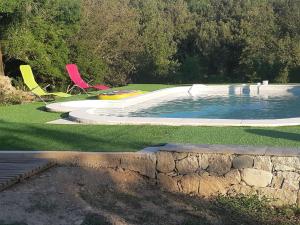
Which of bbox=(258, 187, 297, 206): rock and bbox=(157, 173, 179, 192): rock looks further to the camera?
bbox=(157, 173, 179, 192): rock

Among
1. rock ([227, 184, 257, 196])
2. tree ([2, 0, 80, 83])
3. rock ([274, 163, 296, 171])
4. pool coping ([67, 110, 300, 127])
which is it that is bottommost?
rock ([227, 184, 257, 196])

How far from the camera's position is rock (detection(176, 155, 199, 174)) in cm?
610

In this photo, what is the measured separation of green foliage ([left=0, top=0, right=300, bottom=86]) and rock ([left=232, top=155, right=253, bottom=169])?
10.8m

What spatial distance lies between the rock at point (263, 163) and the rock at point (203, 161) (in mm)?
599

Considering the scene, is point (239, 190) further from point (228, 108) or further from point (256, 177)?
point (228, 108)

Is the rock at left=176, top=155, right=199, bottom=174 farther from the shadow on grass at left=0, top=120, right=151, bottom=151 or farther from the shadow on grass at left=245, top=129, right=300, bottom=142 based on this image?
the shadow on grass at left=245, top=129, right=300, bottom=142

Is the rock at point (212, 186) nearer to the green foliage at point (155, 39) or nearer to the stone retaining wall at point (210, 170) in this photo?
the stone retaining wall at point (210, 170)

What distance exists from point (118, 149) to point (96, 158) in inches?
20.1

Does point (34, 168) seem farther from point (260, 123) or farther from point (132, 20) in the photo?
point (132, 20)

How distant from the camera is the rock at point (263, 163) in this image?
5887 mm

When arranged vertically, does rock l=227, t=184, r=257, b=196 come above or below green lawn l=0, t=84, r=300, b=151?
below

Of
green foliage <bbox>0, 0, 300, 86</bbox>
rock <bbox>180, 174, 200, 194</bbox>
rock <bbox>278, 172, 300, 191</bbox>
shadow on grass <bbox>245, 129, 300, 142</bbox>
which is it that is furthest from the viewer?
green foliage <bbox>0, 0, 300, 86</bbox>

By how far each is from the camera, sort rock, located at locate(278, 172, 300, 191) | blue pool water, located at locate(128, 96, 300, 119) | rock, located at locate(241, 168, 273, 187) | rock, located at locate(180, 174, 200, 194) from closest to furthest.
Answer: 1. rock, located at locate(278, 172, 300, 191)
2. rock, located at locate(241, 168, 273, 187)
3. rock, located at locate(180, 174, 200, 194)
4. blue pool water, located at locate(128, 96, 300, 119)

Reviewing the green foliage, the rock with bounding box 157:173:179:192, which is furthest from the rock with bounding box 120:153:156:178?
the green foliage
